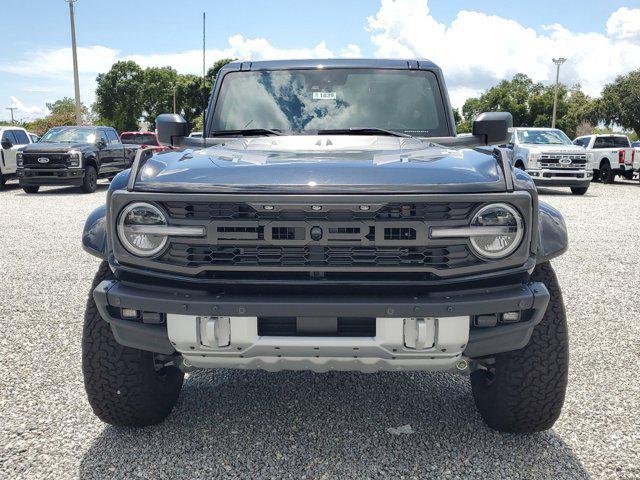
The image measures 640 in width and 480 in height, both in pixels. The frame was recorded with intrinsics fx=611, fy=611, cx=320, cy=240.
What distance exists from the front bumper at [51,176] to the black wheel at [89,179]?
0.25 metres

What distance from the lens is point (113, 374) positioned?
108 inches

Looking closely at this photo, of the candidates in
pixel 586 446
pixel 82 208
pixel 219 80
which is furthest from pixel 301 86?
pixel 82 208

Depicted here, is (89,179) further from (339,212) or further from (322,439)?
(339,212)

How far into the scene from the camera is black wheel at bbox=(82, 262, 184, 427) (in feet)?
8.98

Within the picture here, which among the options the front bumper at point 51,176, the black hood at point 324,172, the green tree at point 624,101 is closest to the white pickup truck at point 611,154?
the front bumper at point 51,176

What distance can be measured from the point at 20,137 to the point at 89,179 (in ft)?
11.9

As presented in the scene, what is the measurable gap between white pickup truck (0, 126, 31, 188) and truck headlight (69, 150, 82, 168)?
2459mm

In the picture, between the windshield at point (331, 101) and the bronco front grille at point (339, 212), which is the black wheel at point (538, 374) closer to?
the bronco front grille at point (339, 212)

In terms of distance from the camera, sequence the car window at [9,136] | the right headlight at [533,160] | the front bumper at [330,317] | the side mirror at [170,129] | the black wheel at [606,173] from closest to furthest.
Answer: the front bumper at [330,317] → the side mirror at [170,129] → the right headlight at [533,160] → the car window at [9,136] → the black wheel at [606,173]

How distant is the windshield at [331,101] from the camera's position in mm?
3779

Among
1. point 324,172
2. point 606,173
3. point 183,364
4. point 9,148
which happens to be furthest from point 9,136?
point 606,173

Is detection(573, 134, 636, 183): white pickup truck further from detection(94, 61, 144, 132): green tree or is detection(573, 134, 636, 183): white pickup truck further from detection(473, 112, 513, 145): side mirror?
detection(94, 61, 144, 132): green tree

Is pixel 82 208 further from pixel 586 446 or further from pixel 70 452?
pixel 586 446

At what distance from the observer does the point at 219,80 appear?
13.5ft
